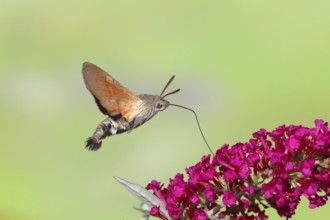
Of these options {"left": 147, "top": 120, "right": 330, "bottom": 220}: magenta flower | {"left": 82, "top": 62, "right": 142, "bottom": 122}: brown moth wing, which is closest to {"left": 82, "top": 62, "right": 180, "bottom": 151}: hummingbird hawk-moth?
{"left": 82, "top": 62, "right": 142, "bottom": 122}: brown moth wing

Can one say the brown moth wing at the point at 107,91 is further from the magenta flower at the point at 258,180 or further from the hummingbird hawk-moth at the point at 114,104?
the magenta flower at the point at 258,180

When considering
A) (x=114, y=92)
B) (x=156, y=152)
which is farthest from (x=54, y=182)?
(x=114, y=92)

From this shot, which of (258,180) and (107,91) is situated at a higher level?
(107,91)

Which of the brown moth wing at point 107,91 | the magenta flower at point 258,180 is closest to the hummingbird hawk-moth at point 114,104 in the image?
the brown moth wing at point 107,91

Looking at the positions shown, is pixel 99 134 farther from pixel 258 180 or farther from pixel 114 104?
pixel 258 180

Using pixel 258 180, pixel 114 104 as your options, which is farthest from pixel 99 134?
pixel 258 180

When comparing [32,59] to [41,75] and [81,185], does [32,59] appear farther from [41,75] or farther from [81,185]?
[81,185]
